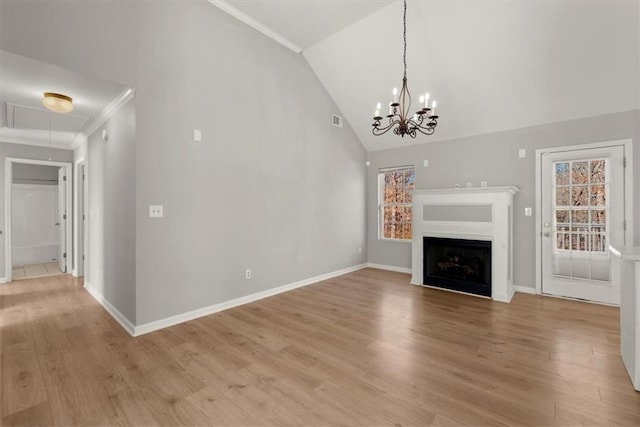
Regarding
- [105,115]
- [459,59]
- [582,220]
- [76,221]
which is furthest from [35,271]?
[582,220]

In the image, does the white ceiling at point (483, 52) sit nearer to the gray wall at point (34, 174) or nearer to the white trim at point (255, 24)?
the white trim at point (255, 24)

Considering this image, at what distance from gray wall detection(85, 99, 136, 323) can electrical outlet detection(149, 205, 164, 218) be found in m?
0.16

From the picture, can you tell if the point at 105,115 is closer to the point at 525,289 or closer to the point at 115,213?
the point at 115,213

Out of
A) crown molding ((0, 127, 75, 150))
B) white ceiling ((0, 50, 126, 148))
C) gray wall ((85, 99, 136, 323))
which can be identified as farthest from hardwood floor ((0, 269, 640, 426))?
crown molding ((0, 127, 75, 150))

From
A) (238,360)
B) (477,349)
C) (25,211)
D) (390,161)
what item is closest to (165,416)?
(238,360)

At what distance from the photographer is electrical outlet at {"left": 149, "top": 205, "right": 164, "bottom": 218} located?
2959 millimetres

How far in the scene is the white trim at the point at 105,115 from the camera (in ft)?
9.77

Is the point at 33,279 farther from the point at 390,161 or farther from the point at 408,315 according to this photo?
the point at 390,161

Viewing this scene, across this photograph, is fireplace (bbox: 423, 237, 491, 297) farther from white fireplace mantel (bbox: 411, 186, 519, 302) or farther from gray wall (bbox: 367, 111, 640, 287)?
gray wall (bbox: 367, 111, 640, 287)

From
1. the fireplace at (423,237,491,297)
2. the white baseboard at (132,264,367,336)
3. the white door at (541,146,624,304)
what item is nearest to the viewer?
the white baseboard at (132,264,367,336)

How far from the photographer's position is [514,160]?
4469 mm

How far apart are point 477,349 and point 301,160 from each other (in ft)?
11.4

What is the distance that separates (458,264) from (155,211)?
4348 millimetres

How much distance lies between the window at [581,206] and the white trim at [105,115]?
224 inches
